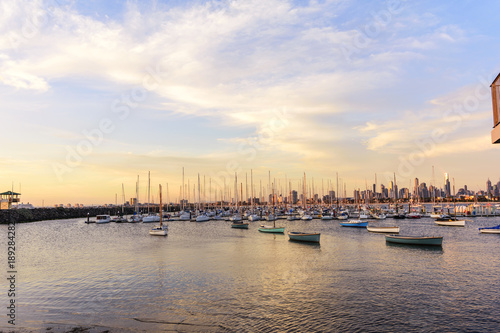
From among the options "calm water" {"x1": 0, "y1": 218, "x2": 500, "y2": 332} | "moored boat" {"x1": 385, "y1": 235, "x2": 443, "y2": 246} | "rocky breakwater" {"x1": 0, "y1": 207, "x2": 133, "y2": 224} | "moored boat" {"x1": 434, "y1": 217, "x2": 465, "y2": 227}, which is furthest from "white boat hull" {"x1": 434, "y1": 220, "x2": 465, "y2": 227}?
"rocky breakwater" {"x1": 0, "y1": 207, "x2": 133, "y2": 224}

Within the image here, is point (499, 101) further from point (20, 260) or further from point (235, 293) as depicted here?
point (20, 260)

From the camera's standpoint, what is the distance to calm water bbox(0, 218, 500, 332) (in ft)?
66.7

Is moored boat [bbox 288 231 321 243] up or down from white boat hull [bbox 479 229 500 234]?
up

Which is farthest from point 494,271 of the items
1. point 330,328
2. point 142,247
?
point 142,247

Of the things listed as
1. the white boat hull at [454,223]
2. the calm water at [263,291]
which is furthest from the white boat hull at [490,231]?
the calm water at [263,291]

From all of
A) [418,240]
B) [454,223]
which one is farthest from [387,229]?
[454,223]

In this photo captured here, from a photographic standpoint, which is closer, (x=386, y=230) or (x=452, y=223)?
(x=386, y=230)

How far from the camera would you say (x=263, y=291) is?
27016 millimetres

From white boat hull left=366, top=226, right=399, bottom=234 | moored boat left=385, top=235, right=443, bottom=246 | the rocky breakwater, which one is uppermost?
the rocky breakwater

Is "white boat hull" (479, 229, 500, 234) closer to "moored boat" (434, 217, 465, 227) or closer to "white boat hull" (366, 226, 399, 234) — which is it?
"white boat hull" (366, 226, 399, 234)

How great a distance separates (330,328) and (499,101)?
593 inches

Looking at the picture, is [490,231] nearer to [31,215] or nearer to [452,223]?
[452,223]

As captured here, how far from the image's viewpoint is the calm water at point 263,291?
20.3 meters

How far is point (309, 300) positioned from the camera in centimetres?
2459
